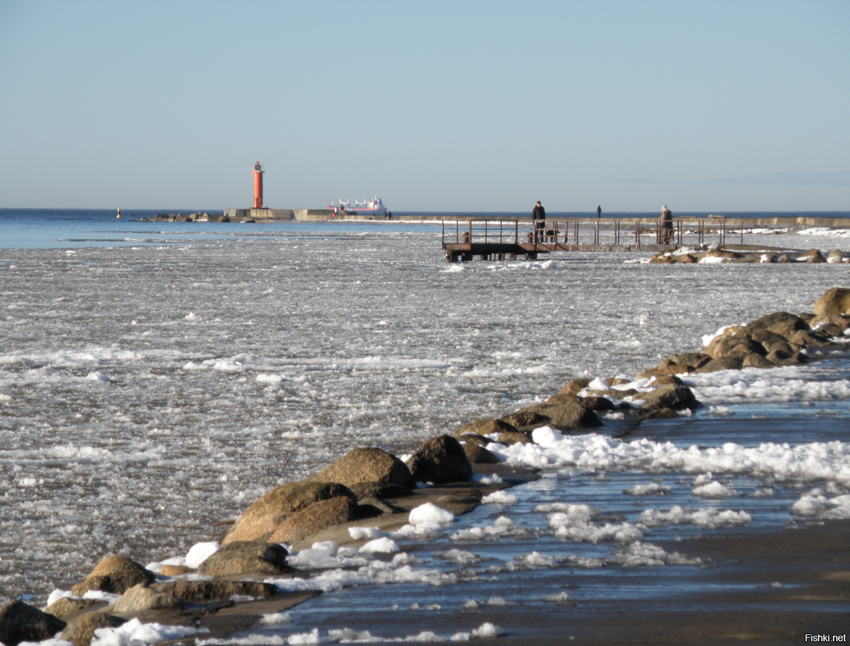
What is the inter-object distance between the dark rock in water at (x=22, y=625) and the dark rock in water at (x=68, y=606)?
30cm

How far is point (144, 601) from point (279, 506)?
53.1 inches

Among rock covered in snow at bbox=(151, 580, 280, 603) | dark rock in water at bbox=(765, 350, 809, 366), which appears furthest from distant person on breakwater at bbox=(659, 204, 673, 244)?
rock covered in snow at bbox=(151, 580, 280, 603)

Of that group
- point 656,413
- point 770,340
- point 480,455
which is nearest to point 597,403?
point 656,413

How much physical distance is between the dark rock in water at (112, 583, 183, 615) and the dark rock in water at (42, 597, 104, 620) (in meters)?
0.19

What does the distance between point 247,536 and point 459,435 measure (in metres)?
2.36

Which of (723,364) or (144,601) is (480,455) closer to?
(144,601)

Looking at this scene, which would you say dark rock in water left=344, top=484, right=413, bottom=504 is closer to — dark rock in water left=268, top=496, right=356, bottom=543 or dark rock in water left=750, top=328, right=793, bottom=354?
dark rock in water left=268, top=496, right=356, bottom=543

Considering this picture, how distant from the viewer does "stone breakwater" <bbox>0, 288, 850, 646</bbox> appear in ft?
12.2

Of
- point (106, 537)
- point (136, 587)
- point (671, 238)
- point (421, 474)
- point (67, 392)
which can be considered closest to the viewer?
point (136, 587)

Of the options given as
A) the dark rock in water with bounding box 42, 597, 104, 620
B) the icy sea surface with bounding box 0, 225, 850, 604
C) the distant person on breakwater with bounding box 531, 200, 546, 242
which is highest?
the distant person on breakwater with bounding box 531, 200, 546, 242

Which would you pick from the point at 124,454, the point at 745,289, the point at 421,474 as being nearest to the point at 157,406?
the point at 124,454

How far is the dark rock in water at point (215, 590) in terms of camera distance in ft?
12.8

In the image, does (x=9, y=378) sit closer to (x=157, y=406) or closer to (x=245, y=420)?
(x=157, y=406)

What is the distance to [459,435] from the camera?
7.03 m
